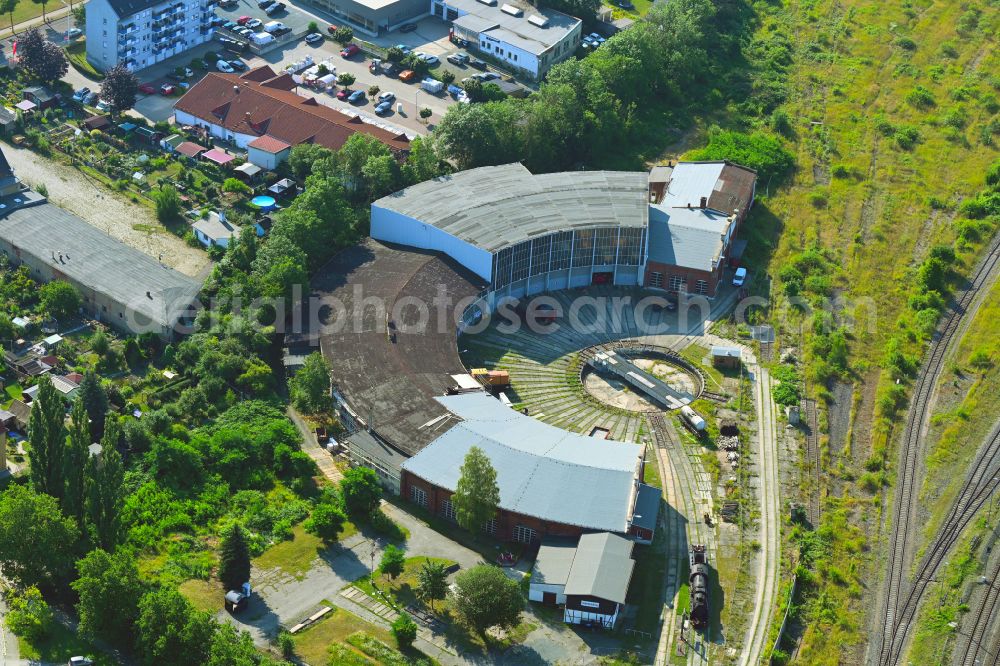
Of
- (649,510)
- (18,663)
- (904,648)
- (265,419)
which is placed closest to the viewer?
(18,663)

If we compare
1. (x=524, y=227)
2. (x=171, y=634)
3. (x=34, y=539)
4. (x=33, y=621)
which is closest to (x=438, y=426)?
(x=524, y=227)

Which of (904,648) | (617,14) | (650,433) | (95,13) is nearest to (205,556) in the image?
(650,433)

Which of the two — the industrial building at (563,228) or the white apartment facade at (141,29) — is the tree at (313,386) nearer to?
the industrial building at (563,228)

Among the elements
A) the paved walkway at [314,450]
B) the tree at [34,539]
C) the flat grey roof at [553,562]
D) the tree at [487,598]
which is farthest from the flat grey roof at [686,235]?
the tree at [34,539]

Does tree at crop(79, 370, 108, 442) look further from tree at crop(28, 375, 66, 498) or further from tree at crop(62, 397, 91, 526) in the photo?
tree at crop(62, 397, 91, 526)

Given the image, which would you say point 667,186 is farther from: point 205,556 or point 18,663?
point 18,663

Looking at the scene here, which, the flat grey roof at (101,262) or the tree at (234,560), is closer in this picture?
the tree at (234,560)

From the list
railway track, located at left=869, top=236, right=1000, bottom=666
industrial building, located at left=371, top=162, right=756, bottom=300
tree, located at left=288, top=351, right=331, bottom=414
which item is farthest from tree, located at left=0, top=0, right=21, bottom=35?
railway track, located at left=869, top=236, right=1000, bottom=666
